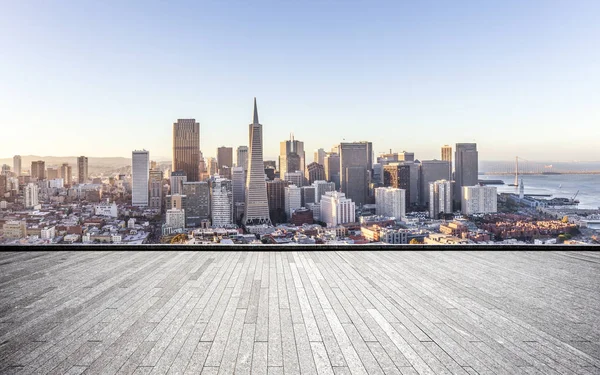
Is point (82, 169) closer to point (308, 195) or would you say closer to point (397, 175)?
point (308, 195)

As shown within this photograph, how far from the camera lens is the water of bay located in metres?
11.7

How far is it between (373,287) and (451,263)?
1.66 meters

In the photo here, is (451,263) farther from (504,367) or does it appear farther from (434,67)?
(434,67)

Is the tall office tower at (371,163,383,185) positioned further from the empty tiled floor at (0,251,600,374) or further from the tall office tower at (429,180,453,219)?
the empty tiled floor at (0,251,600,374)

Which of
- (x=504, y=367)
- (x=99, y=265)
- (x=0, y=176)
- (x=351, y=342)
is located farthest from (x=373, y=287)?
(x=0, y=176)

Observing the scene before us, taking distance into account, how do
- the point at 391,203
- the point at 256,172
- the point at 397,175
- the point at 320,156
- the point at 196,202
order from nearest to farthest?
the point at 391,203 < the point at 196,202 < the point at 397,175 < the point at 256,172 < the point at 320,156

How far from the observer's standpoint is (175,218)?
18891 millimetres

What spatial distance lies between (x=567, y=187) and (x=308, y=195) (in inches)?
731

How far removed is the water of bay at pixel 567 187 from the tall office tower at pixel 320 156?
66.7 feet

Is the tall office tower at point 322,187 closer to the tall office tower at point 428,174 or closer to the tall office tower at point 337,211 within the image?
the tall office tower at point 337,211

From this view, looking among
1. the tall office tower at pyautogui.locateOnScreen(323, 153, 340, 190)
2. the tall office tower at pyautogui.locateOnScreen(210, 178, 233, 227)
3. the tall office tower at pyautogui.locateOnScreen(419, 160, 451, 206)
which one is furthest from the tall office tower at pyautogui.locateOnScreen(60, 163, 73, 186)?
the tall office tower at pyautogui.locateOnScreen(323, 153, 340, 190)

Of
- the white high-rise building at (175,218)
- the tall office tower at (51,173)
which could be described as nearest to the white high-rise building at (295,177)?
A: the white high-rise building at (175,218)

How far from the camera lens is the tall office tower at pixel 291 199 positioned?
98.3 ft

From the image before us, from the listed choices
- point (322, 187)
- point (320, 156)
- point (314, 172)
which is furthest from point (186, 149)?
point (322, 187)
